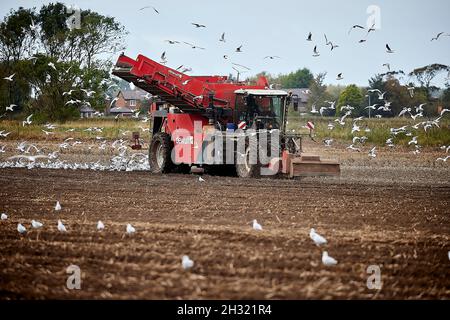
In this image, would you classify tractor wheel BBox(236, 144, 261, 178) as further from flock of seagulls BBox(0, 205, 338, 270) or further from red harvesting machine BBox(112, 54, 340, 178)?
flock of seagulls BBox(0, 205, 338, 270)

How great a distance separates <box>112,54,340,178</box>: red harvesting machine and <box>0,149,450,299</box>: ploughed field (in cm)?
196

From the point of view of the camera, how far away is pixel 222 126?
22.6 meters

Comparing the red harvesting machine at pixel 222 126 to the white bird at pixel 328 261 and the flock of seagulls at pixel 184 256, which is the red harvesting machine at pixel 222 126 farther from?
the white bird at pixel 328 261

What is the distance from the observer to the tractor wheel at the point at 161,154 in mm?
24125

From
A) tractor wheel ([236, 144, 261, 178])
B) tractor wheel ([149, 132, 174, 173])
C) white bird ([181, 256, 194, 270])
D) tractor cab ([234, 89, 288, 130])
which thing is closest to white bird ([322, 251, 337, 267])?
white bird ([181, 256, 194, 270])

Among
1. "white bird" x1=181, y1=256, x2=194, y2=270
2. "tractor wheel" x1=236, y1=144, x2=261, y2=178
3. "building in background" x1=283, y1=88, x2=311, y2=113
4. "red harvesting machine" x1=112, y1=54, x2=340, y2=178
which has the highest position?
"building in background" x1=283, y1=88, x2=311, y2=113

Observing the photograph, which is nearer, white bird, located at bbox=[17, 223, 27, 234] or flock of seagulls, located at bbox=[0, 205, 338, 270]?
flock of seagulls, located at bbox=[0, 205, 338, 270]

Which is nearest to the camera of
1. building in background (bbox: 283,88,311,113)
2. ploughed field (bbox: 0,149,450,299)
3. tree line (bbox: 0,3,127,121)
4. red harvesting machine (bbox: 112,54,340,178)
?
ploughed field (bbox: 0,149,450,299)

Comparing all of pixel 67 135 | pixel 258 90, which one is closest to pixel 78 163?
pixel 258 90

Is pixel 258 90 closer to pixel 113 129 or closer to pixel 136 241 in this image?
pixel 136 241

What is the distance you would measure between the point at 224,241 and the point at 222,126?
12383 mm

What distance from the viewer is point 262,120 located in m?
22.0

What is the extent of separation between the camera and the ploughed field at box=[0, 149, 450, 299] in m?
7.96

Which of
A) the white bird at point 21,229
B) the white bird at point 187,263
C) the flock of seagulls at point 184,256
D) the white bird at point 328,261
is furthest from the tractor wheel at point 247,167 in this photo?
the white bird at point 187,263
